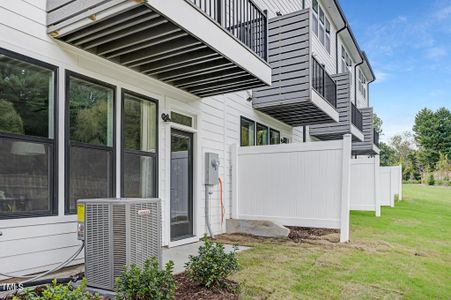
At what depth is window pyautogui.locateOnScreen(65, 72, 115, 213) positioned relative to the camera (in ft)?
13.3

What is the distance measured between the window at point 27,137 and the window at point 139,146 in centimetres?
108

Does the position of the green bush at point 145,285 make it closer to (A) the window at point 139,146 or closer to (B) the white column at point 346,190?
(A) the window at point 139,146

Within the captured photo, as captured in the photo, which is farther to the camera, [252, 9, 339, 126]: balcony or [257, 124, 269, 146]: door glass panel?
[257, 124, 269, 146]: door glass panel

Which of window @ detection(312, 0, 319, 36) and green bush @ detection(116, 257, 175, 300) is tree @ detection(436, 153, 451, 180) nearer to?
window @ detection(312, 0, 319, 36)

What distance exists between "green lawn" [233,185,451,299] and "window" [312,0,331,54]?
27.1 ft

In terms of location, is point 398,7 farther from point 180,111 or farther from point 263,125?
point 180,111

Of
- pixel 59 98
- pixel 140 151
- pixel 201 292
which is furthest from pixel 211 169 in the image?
pixel 201 292

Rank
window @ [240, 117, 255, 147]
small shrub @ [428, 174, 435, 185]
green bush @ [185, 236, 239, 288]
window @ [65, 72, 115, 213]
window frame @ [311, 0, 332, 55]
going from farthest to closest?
small shrub @ [428, 174, 435, 185] < window frame @ [311, 0, 332, 55] < window @ [240, 117, 255, 147] < window @ [65, 72, 115, 213] < green bush @ [185, 236, 239, 288]

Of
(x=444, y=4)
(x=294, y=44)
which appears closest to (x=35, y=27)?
(x=294, y=44)

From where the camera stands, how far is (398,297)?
3479 mm

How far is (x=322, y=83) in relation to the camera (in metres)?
8.80

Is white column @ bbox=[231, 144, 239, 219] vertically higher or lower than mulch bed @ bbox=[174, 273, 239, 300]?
higher

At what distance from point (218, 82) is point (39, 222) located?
334 cm

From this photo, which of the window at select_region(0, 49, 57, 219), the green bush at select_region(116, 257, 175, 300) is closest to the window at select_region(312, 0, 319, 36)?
the window at select_region(0, 49, 57, 219)
